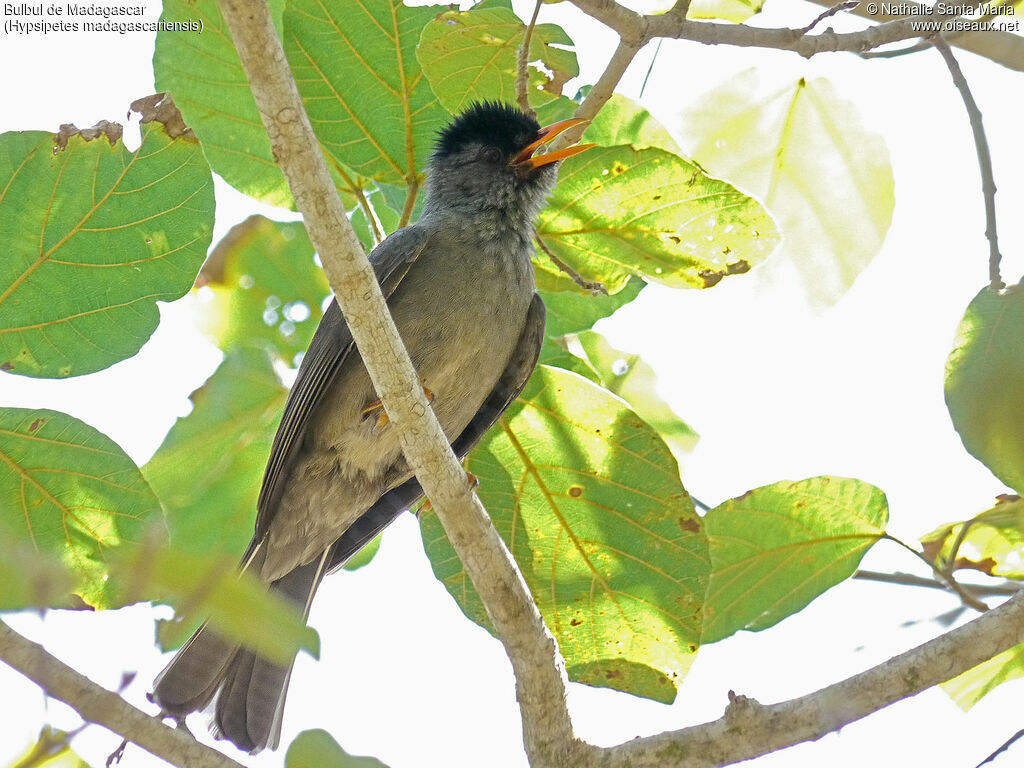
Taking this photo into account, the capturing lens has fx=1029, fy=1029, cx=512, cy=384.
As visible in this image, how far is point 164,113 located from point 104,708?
1833 millimetres

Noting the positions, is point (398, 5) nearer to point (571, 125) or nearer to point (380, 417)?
point (571, 125)

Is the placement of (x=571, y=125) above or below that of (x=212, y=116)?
below

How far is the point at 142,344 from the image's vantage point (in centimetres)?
306

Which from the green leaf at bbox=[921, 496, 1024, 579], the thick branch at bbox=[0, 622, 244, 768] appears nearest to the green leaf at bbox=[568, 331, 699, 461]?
the green leaf at bbox=[921, 496, 1024, 579]

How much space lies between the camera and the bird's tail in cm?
359

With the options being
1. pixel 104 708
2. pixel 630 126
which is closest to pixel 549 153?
pixel 630 126

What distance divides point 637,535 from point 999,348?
1270mm

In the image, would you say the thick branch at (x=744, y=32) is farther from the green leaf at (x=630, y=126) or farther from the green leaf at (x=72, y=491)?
the green leaf at (x=72, y=491)

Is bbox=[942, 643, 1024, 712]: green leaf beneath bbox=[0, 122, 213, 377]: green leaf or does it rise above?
beneath

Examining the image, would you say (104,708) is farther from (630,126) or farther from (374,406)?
(630,126)

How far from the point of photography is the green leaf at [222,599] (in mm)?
824

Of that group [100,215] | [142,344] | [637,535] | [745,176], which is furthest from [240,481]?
[745,176]

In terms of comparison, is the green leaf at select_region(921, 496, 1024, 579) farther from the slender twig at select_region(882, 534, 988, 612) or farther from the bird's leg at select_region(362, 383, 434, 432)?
the bird's leg at select_region(362, 383, 434, 432)

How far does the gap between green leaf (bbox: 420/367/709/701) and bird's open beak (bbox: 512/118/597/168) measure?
77 centimetres
